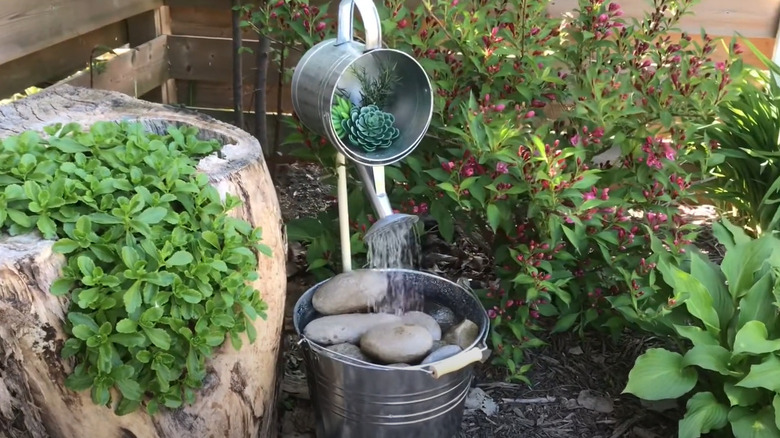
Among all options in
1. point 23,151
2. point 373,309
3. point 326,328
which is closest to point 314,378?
point 326,328

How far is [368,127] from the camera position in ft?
6.35

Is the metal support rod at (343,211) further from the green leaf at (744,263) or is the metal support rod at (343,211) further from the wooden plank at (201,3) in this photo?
the wooden plank at (201,3)

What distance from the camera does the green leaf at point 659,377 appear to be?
6.78 ft

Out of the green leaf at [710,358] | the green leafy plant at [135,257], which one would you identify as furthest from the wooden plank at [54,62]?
the green leaf at [710,358]

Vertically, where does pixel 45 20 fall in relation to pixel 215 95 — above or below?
above

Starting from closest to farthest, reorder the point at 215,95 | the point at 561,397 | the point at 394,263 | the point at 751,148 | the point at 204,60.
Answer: the point at 394,263 → the point at 561,397 → the point at 751,148 → the point at 204,60 → the point at 215,95

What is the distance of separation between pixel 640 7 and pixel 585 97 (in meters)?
1.37

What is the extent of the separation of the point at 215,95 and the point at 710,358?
2.92 metres

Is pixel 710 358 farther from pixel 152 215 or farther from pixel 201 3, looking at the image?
pixel 201 3

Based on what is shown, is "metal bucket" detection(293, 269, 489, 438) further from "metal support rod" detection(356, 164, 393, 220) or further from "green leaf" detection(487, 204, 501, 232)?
"metal support rod" detection(356, 164, 393, 220)

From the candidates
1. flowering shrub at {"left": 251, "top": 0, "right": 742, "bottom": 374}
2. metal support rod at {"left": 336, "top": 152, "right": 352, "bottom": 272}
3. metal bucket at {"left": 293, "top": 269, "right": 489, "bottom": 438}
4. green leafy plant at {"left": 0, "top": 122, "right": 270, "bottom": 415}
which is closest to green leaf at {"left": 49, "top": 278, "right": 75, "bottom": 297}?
green leafy plant at {"left": 0, "top": 122, "right": 270, "bottom": 415}

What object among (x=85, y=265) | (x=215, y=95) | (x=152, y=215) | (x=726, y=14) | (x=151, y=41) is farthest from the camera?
(x=215, y=95)

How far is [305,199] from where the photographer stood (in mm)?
3691

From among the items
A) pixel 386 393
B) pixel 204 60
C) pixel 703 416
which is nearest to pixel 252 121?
pixel 204 60
